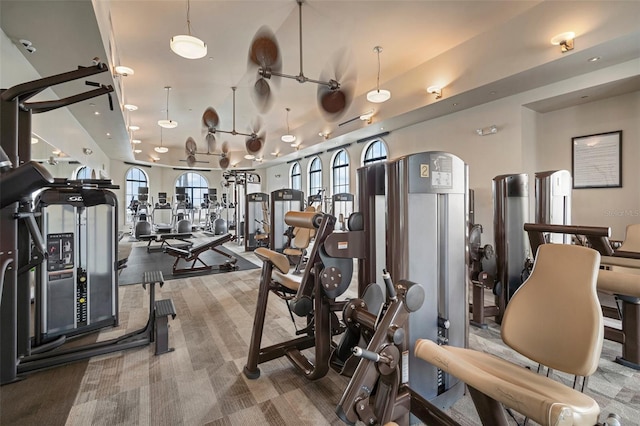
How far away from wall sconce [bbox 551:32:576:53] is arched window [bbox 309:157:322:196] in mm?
8713

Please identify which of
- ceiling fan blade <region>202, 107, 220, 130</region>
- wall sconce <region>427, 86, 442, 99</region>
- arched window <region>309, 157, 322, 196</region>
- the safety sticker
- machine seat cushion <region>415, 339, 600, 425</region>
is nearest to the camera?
machine seat cushion <region>415, 339, 600, 425</region>

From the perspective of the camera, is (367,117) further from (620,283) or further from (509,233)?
(620,283)

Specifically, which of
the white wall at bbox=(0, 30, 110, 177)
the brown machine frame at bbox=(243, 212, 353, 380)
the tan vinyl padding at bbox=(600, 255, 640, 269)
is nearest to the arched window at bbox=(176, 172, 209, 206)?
the white wall at bbox=(0, 30, 110, 177)

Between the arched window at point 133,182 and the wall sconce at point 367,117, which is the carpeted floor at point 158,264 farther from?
the arched window at point 133,182

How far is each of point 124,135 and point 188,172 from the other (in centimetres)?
838

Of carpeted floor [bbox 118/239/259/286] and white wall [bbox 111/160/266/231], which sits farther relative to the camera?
white wall [bbox 111/160/266/231]

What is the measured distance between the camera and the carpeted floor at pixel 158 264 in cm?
521

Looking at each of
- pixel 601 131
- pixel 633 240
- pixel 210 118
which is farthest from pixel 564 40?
pixel 210 118

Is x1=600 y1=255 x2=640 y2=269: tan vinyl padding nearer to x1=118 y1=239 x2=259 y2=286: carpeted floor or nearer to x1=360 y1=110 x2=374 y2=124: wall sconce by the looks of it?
x1=118 y1=239 x2=259 y2=286: carpeted floor

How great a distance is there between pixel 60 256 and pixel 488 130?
21.4 feet

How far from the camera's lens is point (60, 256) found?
271 centimetres

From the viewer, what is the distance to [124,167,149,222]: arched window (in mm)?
15125

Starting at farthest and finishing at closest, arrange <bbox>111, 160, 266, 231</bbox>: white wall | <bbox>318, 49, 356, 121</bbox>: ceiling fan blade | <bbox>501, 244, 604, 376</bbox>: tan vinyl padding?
<bbox>111, 160, 266, 231</bbox>: white wall → <bbox>318, 49, 356, 121</bbox>: ceiling fan blade → <bbox>501, 244, 604, 376</bbox>: tan vinyl padding

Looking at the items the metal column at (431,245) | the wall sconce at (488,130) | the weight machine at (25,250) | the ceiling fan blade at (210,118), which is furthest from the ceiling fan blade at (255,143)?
the metal column at (431,245)
